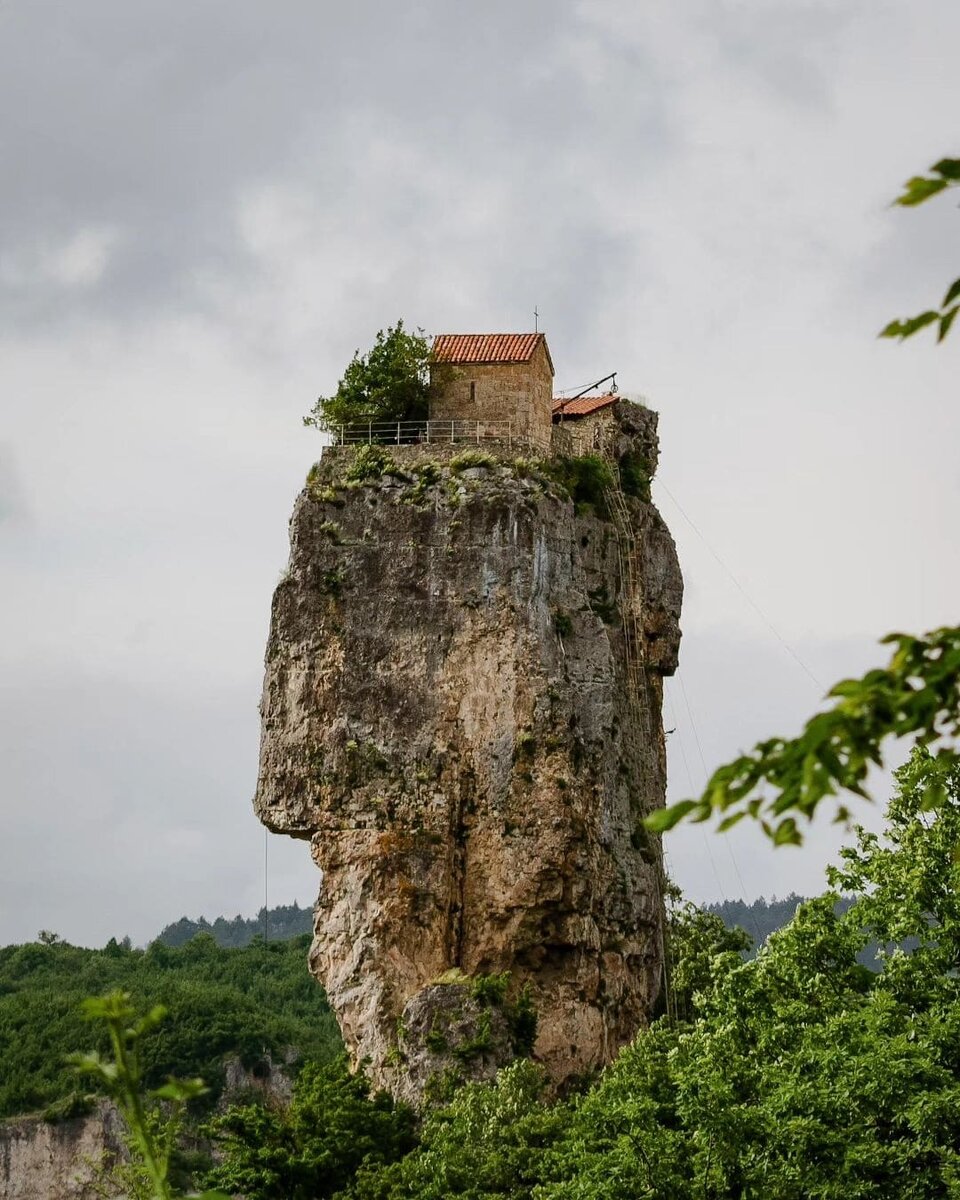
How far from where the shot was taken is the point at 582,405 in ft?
146

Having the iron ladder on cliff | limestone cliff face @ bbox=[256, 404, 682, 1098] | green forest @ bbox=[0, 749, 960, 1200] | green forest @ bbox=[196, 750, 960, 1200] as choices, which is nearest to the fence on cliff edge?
limestone cliff face @ bbox=[256, 404, 682, 1098]

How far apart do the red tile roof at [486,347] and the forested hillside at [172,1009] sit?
93.0ft

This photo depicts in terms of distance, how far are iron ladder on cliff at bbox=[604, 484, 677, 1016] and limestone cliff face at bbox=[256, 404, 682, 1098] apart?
89 cm

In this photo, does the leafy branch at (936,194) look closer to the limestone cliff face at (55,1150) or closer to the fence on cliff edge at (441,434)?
the fence on cliff edge at (441,434)

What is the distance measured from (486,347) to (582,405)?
292 cm

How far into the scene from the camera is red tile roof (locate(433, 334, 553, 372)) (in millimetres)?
42219

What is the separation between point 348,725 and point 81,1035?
3965 centimetres

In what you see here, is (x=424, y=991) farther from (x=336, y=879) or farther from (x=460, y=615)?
(x=460, y=615)

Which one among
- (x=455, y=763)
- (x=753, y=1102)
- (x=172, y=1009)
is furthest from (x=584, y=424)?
(x=172, y=1009)

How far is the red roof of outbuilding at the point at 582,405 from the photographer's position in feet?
143

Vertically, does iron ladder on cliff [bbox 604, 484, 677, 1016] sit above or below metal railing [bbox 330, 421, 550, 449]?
below

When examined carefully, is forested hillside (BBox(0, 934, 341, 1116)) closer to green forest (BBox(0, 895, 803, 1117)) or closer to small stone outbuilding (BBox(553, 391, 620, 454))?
green forest (BBox(0, 895, 803, 1117))

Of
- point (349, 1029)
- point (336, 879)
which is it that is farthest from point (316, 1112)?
point (336, 879)

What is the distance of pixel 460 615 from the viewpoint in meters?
37.8
